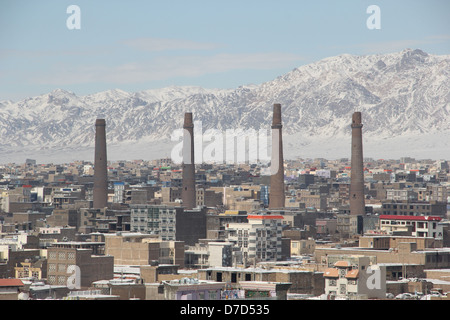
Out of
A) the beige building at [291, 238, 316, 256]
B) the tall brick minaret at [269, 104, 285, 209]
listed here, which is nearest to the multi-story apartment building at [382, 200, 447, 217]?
the tall brick minaret at [269, 104, 285, 209]

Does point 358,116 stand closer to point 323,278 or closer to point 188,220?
point 188,220

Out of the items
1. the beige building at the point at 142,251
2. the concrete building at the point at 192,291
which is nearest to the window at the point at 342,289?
the concrete building at the point at 192,291

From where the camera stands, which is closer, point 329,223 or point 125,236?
point 125,236

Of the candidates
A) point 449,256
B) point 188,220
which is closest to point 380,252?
point 449,256

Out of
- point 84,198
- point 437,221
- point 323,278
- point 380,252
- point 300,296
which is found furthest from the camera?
point 84,198

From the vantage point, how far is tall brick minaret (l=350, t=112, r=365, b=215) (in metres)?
142

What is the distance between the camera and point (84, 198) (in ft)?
584

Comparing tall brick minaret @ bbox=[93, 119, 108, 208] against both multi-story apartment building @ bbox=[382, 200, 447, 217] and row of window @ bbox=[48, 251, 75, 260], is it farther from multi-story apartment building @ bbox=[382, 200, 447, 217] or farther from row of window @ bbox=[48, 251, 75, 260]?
row of window @ bbox=[48, 251, 75, 260]

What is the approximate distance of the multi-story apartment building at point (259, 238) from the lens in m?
104

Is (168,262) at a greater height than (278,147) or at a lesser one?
lesser

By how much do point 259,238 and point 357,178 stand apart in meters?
42.0

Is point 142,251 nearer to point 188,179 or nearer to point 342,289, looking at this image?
point 342,289

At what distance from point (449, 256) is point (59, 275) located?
2978cm

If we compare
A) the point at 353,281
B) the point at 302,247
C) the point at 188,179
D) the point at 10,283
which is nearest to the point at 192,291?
the point at 10,283
